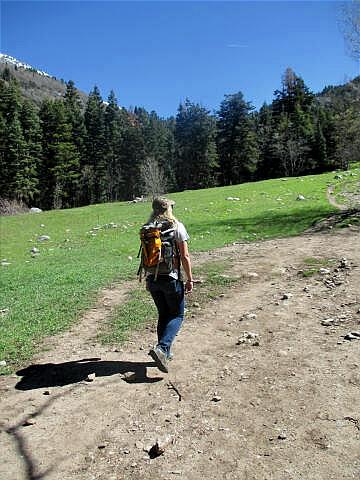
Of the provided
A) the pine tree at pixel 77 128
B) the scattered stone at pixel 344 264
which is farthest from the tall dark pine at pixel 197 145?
the scattered stone at pixel 344 264

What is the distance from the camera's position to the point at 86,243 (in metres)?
18.8

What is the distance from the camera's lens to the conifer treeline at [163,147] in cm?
5275

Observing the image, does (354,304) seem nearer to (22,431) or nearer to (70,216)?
(22,431)

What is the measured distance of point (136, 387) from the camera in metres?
4.93

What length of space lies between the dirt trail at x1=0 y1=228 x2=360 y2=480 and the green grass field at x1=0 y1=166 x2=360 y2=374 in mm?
1131

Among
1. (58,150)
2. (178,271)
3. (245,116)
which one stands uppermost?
(245,116)

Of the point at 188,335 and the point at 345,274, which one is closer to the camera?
the point at 188,335

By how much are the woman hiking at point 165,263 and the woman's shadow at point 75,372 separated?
0.37 metres

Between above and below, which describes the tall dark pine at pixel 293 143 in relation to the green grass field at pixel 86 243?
above

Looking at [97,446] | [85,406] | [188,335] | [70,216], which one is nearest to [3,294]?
[188,335]

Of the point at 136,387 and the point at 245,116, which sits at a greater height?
the point at 245,116

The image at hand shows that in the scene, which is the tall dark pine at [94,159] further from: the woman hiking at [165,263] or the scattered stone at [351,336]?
the scattered stone at [351,336]

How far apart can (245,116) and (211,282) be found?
54.8m

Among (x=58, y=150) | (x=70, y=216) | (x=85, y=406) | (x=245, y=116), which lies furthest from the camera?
(x=245, y=116)
